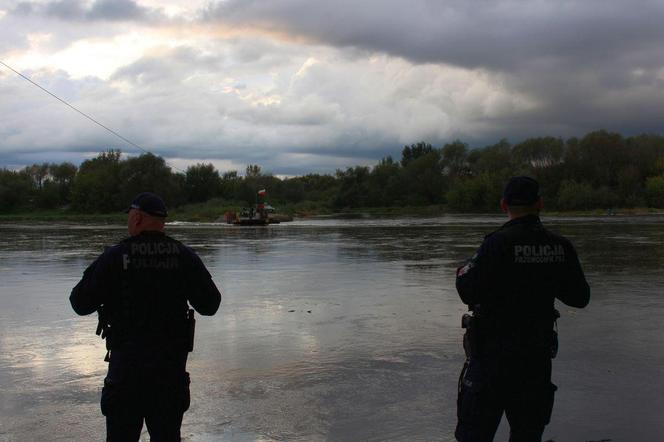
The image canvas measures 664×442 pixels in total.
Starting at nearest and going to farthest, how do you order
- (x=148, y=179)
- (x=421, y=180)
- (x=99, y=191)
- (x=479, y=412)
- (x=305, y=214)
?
(x=479, y=412) → (x=305, y=214) → (x=148, y=179) → (x=99, y=191) → (x=421, y=180)

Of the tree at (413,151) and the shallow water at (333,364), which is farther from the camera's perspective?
the tree at (413,151)

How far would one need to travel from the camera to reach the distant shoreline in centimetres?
8066

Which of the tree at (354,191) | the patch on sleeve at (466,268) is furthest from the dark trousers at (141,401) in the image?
the tree at (354,191)

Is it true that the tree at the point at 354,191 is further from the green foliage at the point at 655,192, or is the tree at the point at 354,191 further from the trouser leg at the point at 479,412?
the trouser leg at the point at 479,412

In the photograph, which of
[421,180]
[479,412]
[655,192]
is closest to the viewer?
[479,412]

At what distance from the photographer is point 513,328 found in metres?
3.55

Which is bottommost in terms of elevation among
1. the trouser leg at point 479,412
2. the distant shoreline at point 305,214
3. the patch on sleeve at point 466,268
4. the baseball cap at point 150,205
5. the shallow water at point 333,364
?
the distant shoreline at point 305,214

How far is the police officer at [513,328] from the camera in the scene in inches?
138

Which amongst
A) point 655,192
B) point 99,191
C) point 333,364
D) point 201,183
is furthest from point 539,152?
point 333,364

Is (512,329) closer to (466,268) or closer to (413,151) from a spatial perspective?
(466,268)

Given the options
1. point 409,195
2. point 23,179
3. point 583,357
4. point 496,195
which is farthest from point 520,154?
point 583,357

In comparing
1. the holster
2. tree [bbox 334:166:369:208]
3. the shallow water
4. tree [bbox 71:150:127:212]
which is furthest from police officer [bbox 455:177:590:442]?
tree [bbox 334:166:369:208]

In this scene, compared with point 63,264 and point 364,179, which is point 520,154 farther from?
point 63,264

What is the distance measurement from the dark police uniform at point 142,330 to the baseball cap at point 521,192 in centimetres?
195
